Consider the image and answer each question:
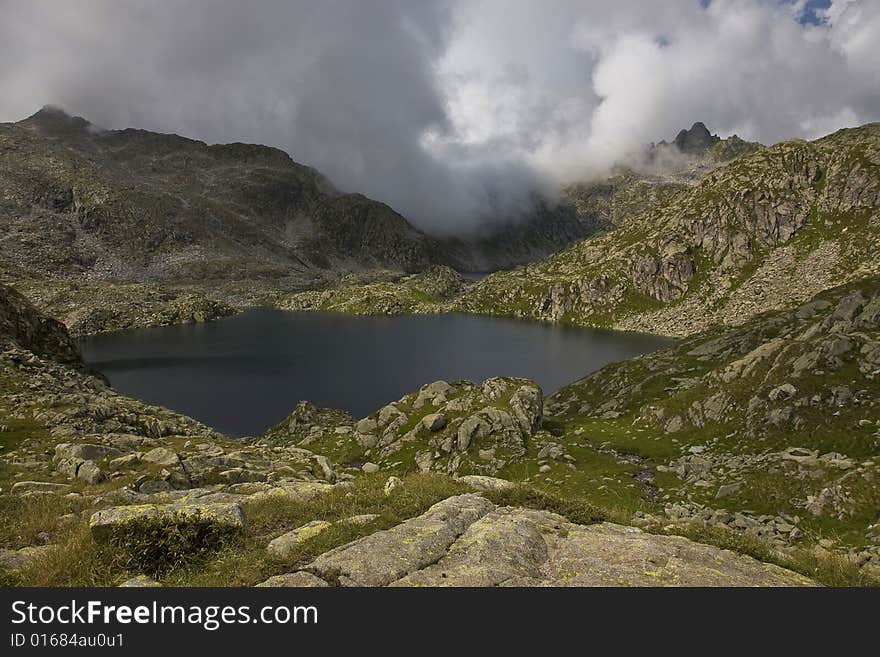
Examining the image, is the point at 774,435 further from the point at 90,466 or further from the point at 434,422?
the point at 90,466

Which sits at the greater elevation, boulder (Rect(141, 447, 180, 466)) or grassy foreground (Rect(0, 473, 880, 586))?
grassy foreground (Rect(0, 473, 880, 586))

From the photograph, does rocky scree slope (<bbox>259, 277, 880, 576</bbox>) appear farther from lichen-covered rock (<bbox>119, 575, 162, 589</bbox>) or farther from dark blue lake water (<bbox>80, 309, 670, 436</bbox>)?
dark blue lake water (<bbox>80, 309, 670, 436</bbox>)

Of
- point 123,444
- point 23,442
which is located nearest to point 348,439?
point 123,444

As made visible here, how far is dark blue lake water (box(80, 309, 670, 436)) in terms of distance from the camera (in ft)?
328

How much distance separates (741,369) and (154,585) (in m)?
56.8

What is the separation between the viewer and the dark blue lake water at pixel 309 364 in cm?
10012

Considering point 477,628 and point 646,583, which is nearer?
point 477,628

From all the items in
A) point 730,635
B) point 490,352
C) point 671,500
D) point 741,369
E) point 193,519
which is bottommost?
point 671,500

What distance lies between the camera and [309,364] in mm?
138125

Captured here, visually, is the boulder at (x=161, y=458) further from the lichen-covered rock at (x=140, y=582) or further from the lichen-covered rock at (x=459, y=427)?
the lichen-covered rock at (x=459, y=427)

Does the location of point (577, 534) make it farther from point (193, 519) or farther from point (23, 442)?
point (23, 442)

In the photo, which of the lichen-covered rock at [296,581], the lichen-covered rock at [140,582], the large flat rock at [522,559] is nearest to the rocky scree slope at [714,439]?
the large flat rock at [522,559]

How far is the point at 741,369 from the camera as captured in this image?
50.3 m

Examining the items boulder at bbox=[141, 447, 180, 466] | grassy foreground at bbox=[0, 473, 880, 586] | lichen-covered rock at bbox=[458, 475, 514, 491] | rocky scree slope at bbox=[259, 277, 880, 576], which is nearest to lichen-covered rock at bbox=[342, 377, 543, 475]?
rocky scree slope at bbox=[259, 277, 880, 576]
